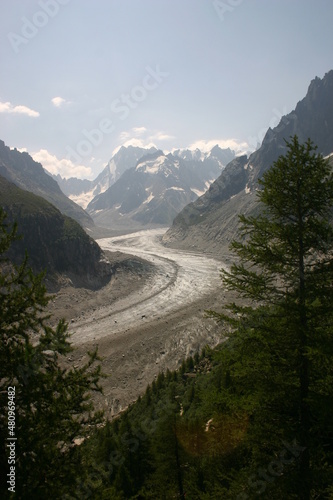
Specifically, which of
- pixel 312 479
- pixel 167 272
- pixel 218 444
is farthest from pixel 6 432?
pixel 167 272

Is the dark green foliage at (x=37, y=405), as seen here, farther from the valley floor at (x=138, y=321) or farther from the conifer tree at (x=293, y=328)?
the valley floor at (x=138, y=321)

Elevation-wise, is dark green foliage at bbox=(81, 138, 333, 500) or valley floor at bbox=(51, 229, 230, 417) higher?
dark green foliage at bbox=(81, 138, 333, 500)

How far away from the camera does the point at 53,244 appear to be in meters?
89.4

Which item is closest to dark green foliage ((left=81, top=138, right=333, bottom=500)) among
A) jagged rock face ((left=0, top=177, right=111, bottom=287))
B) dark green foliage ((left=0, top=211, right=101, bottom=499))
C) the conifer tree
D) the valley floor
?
the conifer tree

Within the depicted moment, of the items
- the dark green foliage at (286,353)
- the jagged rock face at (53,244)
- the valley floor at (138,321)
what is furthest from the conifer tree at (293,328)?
the jagged rock face at (53,244)

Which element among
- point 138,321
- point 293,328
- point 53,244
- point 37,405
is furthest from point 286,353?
point 53,244

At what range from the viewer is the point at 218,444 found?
16.3 meters

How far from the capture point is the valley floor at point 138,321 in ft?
147

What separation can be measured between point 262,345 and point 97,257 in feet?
301

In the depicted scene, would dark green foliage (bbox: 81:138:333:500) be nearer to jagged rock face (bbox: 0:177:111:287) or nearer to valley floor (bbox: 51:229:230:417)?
valley floor (bbox: 51:229:230:417)

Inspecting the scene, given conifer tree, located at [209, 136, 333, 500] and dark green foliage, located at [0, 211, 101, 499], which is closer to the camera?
dark green foliage, located at [0, 211, 101, 499]

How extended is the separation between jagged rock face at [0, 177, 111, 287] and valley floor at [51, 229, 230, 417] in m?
7.33

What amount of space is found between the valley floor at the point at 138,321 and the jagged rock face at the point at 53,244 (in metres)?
7.33

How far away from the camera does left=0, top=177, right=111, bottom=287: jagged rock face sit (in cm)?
8425
